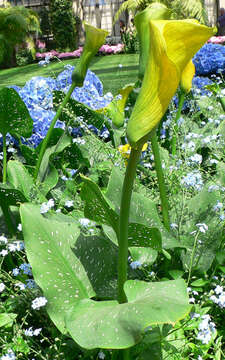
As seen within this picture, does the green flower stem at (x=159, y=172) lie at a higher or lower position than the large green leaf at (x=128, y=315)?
higher

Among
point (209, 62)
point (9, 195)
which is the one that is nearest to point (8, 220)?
point (9, 195)

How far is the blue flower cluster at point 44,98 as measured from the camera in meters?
1.75

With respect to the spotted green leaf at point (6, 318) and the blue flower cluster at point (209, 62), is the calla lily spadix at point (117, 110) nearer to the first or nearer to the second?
the spotted green leaf at point (6, 318)

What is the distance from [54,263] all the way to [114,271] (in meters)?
0.15

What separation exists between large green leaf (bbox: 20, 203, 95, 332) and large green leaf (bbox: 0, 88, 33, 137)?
0.48 meters

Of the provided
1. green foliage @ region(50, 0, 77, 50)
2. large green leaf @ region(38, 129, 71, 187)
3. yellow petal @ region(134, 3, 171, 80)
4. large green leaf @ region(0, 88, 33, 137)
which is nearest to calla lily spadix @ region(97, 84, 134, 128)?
large green leaf @ region(38, 129, 71, 187)

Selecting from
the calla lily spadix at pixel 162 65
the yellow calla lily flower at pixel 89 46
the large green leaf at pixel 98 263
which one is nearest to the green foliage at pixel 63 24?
the yellow calla lily flower at pixel 89 46

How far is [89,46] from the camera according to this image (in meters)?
1.08

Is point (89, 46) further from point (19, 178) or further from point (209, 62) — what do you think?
point (209, 62)

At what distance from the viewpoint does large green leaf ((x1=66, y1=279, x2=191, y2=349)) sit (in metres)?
0.67

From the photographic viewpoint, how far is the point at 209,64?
2.90 m

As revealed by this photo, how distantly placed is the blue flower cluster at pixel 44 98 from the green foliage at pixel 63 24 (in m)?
13.9

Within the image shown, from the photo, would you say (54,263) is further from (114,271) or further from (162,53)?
(162,53)

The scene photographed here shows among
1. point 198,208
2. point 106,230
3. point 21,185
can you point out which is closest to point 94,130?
point 21,185
